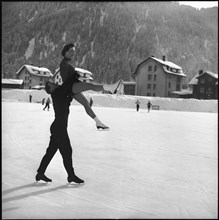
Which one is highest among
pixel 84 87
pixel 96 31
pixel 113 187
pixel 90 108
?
pixel 96 31

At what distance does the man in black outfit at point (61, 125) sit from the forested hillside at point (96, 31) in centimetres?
34

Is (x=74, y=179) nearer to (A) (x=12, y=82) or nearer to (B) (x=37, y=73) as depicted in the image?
(B) (x=37, y=73)

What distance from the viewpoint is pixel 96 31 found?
4.41 meters

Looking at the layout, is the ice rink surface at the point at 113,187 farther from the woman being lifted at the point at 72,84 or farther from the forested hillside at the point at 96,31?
the forested hillside at the point at 96,31

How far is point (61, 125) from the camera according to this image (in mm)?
3566

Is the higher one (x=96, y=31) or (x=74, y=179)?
(x=96, y=31)

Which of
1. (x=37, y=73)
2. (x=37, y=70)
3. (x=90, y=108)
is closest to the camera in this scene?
(x=90, y=108)

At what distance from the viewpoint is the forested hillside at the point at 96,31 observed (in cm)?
369

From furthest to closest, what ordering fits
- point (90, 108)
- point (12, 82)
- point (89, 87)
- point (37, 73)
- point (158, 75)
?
point (158, 75) → point (12, 82) → point (37, 73) → point (90, 108) → point (89, 87)

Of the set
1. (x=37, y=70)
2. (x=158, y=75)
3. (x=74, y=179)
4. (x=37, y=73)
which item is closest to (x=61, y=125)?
(x=74, y=179)

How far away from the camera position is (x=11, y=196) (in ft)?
10.4

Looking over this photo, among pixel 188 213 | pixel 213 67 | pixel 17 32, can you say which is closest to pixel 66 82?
pixel 17 32

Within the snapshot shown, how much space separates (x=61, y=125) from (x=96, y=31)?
5.57ft

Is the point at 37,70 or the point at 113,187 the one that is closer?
the point at 113,187
